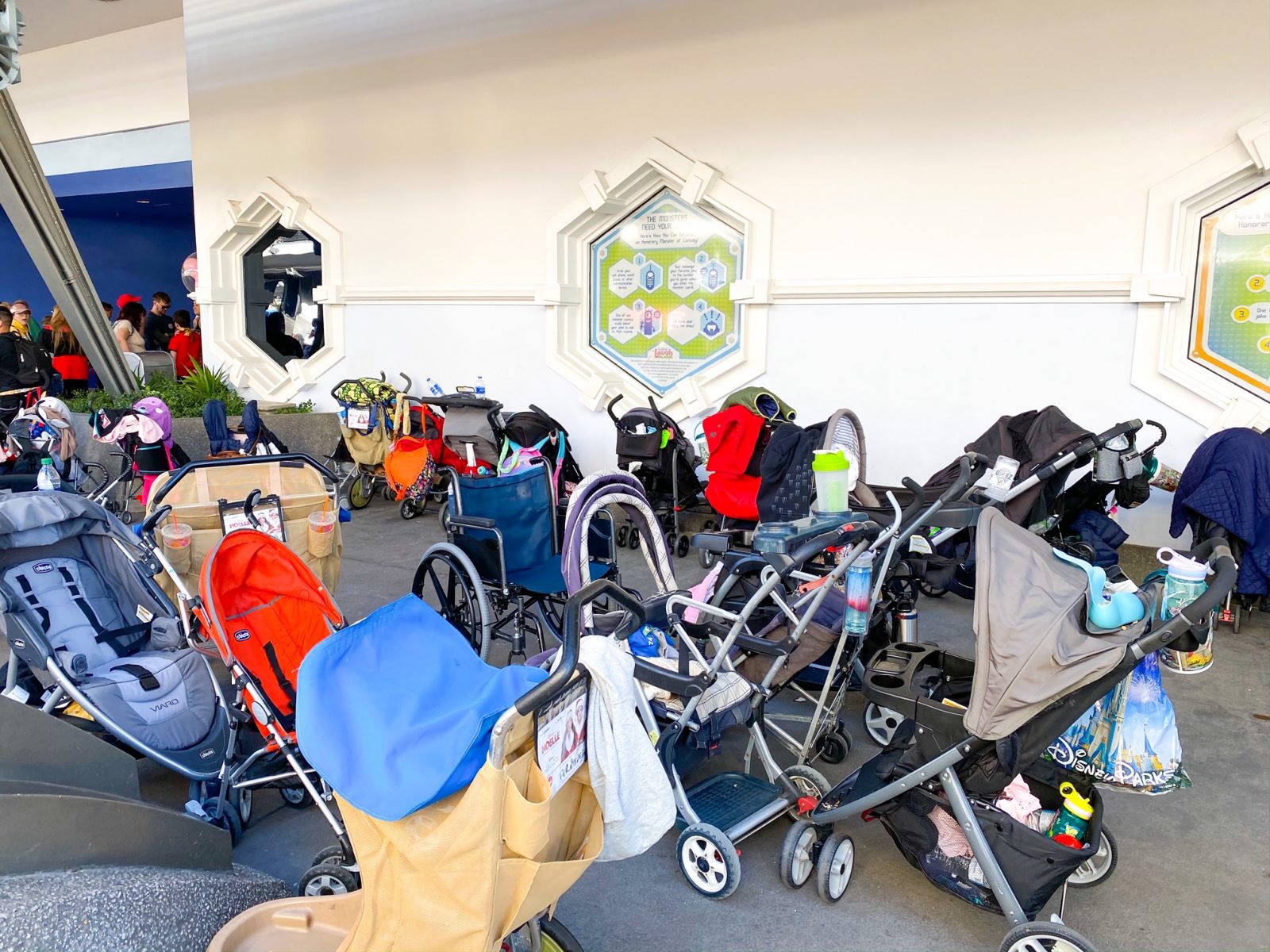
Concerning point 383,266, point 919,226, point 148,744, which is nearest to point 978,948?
point 148,744

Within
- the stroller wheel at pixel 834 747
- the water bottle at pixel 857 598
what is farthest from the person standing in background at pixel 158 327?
the water bottle at pixel 857 598

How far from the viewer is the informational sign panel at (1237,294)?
16.3 ft

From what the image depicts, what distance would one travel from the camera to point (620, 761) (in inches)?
67.6

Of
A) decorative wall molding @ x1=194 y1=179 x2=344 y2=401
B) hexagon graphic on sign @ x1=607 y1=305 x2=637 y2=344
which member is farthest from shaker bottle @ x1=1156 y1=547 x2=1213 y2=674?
decorative wall molding @ x1=194 y1=179 x2=344 y2=401

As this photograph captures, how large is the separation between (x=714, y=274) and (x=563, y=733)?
18.0ft

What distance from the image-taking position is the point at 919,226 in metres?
5.72

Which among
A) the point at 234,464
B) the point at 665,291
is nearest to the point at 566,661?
the point at 234,464

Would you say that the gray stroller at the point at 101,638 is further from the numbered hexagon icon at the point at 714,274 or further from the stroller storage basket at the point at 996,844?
the numbered hexagon icon at the point at 714,274

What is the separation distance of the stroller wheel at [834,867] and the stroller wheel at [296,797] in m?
1.65

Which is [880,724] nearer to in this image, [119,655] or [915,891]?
[915,891]

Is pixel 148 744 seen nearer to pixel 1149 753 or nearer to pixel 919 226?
pixel 1149 753

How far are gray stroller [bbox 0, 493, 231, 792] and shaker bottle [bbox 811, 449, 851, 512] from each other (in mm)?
1982

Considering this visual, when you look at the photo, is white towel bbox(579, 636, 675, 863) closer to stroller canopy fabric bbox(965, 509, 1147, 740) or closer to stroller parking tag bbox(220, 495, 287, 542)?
stroller canopy fabric bbox(965, 509, 1147, 740)

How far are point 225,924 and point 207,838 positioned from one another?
0.44 meters
